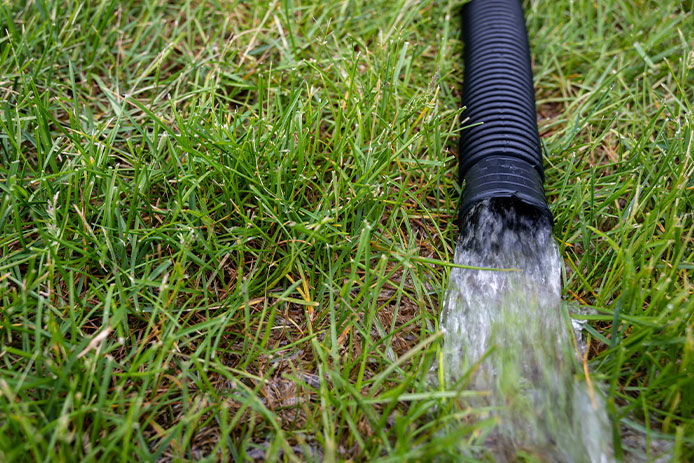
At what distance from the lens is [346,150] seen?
7.29ft

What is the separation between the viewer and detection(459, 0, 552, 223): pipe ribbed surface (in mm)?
2008

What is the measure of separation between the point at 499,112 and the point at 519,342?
3.21 feet

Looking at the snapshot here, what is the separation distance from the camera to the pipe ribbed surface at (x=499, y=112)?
2.01m

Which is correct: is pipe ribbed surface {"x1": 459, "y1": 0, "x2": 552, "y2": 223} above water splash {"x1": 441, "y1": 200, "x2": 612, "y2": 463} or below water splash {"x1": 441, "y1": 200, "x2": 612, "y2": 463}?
above

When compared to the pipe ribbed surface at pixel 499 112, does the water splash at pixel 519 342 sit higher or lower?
lower

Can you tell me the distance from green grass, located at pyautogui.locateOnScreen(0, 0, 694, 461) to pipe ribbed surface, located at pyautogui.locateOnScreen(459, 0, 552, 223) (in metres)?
0.13

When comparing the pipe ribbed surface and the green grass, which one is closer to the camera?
the green grass

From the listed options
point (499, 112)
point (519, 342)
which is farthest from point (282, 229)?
point (499, 112)

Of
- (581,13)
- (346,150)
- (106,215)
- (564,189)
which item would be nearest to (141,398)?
(106,215)

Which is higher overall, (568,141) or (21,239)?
(568,141)

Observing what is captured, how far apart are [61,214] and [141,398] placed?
78cm

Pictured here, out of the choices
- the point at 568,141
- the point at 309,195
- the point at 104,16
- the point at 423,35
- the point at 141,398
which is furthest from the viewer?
Result: the point at 423,35

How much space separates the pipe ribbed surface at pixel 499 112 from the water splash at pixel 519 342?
0.33 feet

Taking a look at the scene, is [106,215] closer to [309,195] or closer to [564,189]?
[309,195]
